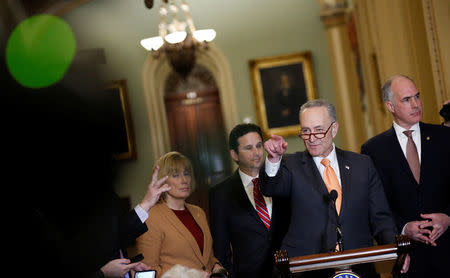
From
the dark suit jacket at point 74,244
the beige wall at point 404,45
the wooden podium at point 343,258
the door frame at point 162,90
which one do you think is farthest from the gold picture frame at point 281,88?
the dark suit jacket at point 74,244

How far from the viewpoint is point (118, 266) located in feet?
8.38

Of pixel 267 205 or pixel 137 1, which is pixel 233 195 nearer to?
pixel 267 205

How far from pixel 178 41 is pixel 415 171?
5.01 meters

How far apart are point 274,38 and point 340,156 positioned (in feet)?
22.4

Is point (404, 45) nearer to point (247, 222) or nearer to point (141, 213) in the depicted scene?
point (247, 222)

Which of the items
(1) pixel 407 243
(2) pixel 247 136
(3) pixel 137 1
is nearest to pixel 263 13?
(3) pixel 137 1

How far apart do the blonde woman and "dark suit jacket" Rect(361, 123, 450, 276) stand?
1.13 meters

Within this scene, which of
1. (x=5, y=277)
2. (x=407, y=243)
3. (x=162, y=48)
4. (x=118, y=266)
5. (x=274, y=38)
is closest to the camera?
(x=5, y=277)

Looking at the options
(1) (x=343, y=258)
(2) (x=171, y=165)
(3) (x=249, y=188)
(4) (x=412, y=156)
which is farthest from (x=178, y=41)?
(1) (x=343, y=258)

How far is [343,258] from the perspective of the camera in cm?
182

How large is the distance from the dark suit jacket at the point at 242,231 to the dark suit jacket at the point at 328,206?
0.56m

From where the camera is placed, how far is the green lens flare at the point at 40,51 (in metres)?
0.79

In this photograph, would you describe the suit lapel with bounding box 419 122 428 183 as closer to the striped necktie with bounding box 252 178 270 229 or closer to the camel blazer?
the striped necktie with bounding box 252 178 270 229

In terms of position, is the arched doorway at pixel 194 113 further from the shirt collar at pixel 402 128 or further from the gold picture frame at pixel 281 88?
the shirt collar at pixel 402 128
